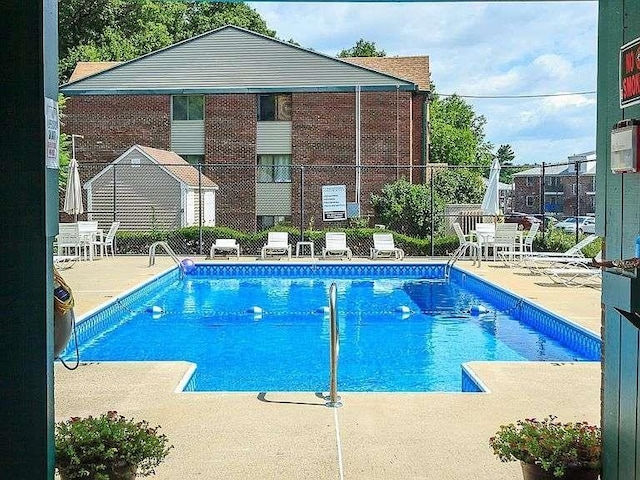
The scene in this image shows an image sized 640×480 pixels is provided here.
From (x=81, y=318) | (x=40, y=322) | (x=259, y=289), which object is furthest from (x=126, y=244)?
(x=40, y=322)

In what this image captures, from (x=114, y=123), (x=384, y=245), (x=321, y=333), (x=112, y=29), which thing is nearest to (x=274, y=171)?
(x=114, y=123)

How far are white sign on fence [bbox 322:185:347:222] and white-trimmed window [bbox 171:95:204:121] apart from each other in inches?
196

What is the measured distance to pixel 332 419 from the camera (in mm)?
4934

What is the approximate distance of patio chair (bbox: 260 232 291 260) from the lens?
1731 centimetres

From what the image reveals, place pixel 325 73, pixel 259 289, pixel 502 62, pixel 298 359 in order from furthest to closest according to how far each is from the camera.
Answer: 1. pixel 502 62
2. pixel 325 73
3. pixel 259 289
4. pixel 298 359

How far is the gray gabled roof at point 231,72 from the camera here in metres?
23.5

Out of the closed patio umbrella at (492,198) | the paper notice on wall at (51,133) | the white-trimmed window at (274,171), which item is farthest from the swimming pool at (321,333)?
the white-trimmed window at (274,171)

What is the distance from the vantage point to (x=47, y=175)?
279 centimetres

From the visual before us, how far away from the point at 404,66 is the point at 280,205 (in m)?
6.66

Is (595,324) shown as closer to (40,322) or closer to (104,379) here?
(104,379)

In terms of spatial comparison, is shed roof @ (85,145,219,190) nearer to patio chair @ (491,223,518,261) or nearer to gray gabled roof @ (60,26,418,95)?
gray gabled roof @ (60,26,418,95)

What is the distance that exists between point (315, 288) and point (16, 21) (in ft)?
39.2

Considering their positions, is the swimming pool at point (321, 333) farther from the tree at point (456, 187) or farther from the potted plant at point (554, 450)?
the tree at point (456, 187)

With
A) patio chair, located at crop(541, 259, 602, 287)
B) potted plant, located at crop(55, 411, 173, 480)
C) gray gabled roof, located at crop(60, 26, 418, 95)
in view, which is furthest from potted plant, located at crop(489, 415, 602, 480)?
gray gabled roof, located at crop(60, 26, 418, 95)
